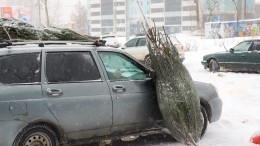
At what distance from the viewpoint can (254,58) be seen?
15625 millimetres

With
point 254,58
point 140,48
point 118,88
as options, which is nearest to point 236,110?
point 118,88

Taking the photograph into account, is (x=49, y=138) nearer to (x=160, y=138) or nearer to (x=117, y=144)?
(x=117, y=144)

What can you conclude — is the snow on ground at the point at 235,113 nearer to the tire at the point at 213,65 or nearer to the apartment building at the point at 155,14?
the tire at the point at 213,65

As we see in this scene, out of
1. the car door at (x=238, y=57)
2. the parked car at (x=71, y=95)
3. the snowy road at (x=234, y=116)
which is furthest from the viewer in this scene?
the car door at (x=238, y=57)

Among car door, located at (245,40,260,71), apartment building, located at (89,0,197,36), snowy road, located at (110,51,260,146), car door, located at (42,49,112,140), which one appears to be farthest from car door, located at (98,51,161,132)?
apartment building, located at (89,0,197,36)

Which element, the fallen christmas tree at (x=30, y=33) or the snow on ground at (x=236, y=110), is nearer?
the fallen christmas tree at (x=30, y=33)

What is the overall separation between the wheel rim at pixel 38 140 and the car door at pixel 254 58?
1153 centimetres

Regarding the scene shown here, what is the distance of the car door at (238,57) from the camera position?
16.0 metres

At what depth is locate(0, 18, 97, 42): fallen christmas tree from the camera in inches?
269

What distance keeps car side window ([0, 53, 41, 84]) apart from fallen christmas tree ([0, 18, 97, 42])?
120cm

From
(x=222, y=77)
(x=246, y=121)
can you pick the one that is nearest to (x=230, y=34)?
(x=222, y=77)

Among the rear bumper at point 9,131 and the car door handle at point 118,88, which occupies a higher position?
the car door handle at point 118,88

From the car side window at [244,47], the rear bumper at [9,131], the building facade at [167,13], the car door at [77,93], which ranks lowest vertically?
the rear bumper at [9,131]

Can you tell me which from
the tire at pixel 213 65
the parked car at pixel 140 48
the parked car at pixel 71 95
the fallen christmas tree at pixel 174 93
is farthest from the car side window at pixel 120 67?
the parked car at pixel 140 48
